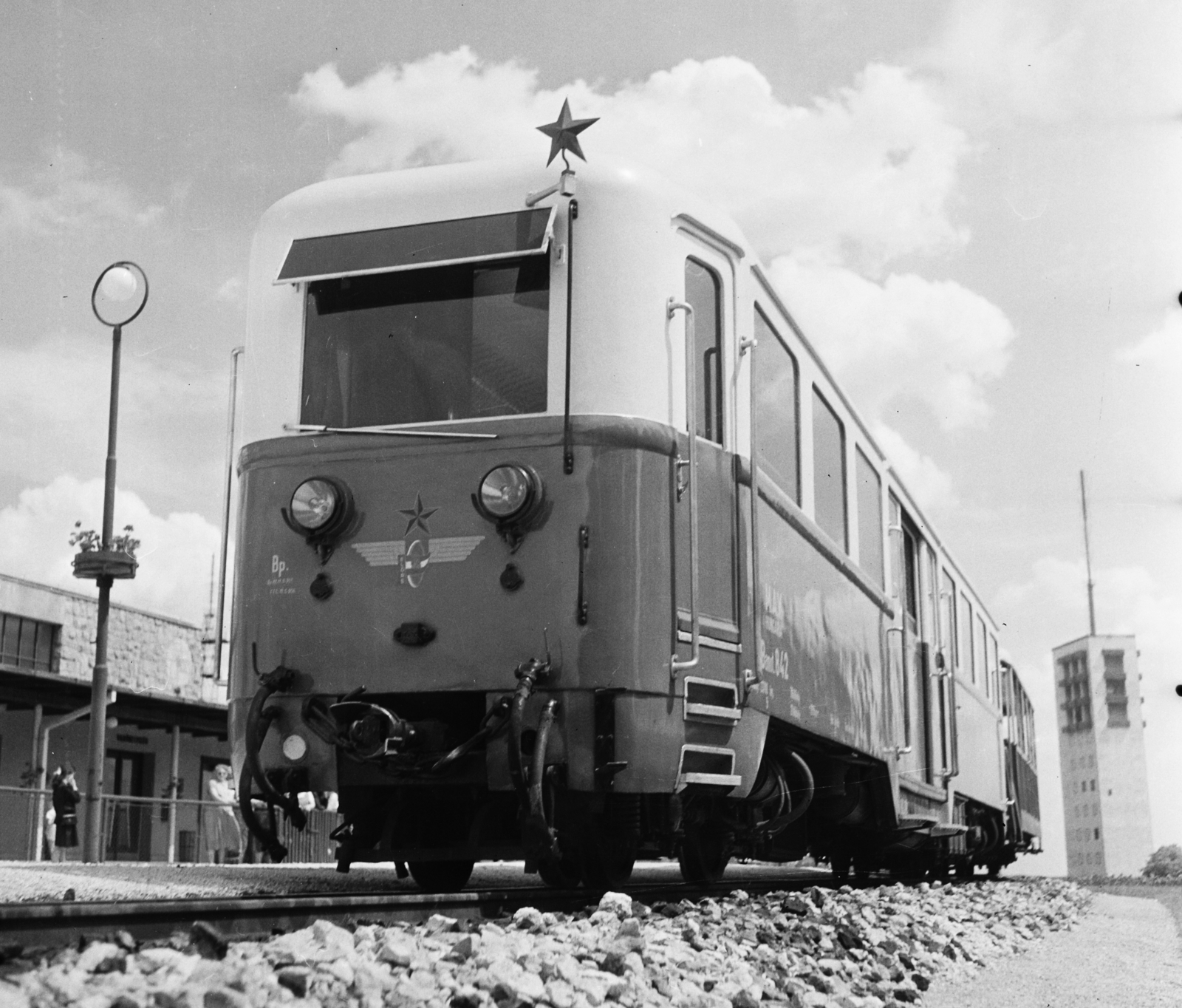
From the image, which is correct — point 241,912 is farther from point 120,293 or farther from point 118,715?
point 118,715

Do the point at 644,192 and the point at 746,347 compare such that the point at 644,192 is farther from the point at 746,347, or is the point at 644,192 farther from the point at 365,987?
the point at 365,987

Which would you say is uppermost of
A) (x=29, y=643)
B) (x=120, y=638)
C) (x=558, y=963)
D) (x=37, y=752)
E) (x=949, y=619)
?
(x=120, y=638)

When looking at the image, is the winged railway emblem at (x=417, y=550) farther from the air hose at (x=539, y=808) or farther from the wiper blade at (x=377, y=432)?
the air hose at (x=539, y=808)

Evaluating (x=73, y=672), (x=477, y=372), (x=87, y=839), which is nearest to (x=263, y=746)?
(x=477, y=372)

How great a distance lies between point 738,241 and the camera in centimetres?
759

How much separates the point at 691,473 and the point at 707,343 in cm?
87

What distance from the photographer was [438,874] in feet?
25.2

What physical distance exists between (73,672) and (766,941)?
97.9ft

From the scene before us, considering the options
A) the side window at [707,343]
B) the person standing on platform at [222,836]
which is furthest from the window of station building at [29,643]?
the side window at [707,343]

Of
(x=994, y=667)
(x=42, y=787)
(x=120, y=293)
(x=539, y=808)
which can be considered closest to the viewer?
(x=539, y=808)

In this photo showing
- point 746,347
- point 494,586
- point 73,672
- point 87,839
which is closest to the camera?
point 494,586

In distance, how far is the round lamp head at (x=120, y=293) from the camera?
13.9 meters

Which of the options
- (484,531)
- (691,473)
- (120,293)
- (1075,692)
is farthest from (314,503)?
(1075,692)

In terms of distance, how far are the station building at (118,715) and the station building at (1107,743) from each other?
9.19 meters
